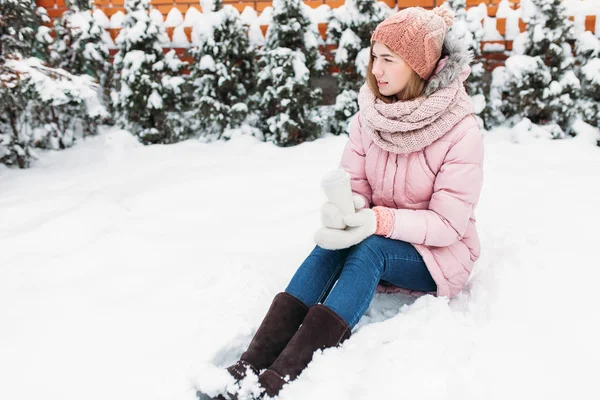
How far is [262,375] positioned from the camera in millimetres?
1550

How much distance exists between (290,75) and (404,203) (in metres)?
2.85

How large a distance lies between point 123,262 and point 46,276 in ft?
1.17

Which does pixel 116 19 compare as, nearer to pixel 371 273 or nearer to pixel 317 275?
pixel 317 275

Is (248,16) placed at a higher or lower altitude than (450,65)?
higher

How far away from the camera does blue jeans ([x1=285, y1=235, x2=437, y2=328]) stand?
1709mm

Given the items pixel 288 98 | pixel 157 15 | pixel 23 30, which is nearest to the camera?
pixel 288 98

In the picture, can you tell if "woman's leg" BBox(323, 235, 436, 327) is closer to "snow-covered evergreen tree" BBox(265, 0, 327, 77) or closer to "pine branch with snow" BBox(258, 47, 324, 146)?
"pine branch with snow" BBox(258, 47, 324, 146)

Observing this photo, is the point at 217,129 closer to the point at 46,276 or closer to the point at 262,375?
the point at 46,276

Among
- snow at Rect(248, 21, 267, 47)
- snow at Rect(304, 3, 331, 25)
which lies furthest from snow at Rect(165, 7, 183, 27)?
snow at Rect(304, 3, 331, 25)

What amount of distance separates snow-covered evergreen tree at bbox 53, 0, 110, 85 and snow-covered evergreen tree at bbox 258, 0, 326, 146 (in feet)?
6.00

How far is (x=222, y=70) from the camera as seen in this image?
4715mm

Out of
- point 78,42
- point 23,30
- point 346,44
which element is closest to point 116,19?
point 78,42

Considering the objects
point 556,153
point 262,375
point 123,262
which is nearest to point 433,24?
point 262,375

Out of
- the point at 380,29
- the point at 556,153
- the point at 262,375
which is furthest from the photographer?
the point at 556,153
